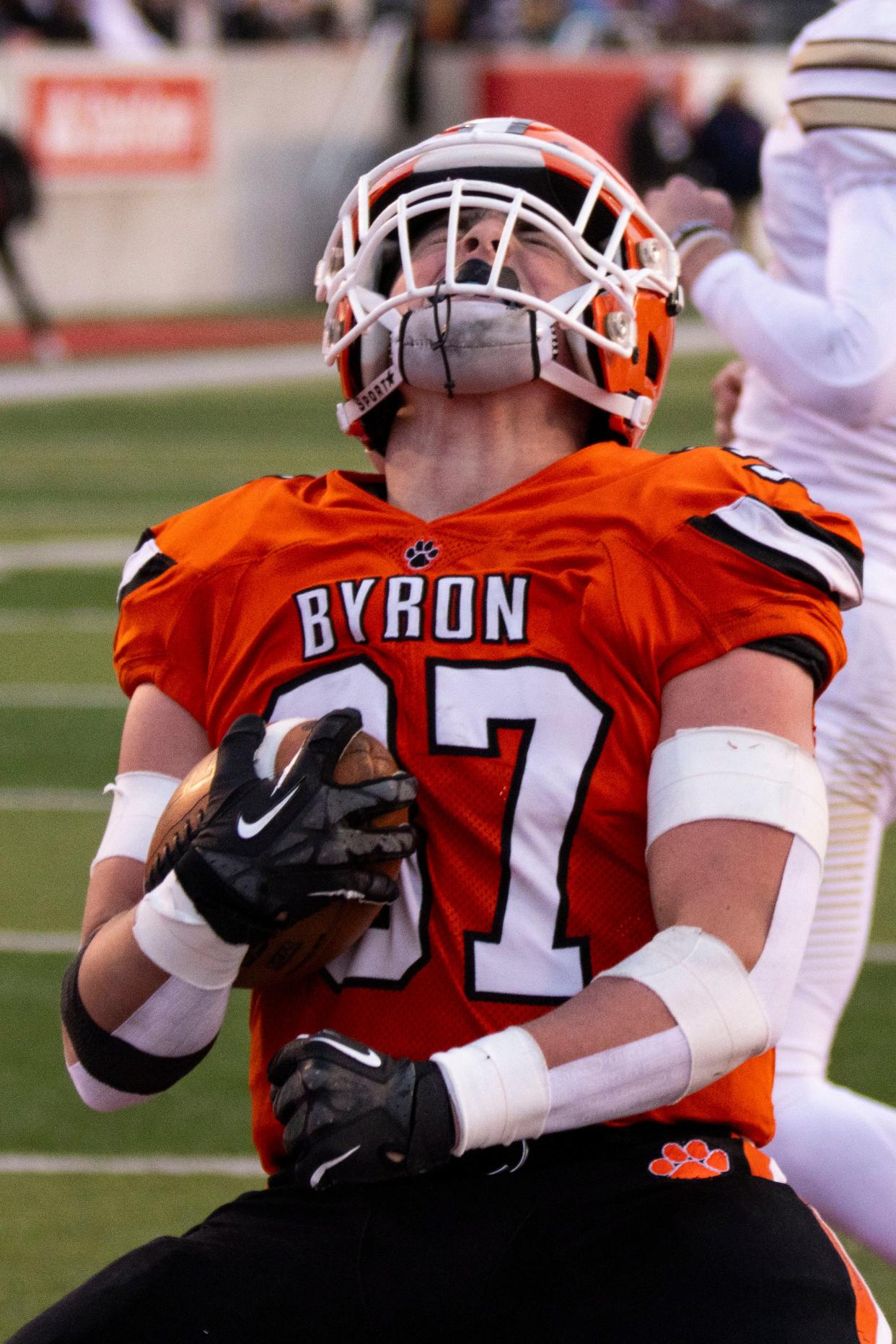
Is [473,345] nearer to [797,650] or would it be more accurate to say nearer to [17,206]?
[797,650]

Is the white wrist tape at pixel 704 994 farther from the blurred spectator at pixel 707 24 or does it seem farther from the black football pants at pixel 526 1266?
the blurred spectator at pixel 707 24

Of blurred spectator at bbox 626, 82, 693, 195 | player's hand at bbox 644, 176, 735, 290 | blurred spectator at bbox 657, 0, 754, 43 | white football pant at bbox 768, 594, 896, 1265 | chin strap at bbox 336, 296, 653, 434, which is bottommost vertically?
blurred spectator at bbox 626, 82, 693, 195

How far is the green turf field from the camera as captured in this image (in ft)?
11.6

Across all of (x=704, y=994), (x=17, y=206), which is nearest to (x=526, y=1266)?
(x=704, y=994)

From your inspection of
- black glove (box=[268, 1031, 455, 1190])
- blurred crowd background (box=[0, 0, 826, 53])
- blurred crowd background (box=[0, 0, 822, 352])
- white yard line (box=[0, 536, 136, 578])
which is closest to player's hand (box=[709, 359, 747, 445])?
black glove (box=[268, 1031, 455, 1190])

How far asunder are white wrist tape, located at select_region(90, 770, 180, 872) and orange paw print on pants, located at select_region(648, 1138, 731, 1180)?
Result: 609 mm

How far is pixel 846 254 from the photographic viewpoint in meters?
3.12

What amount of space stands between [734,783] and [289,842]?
421 millimetres

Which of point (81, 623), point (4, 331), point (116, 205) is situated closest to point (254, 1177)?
point (81, 623)

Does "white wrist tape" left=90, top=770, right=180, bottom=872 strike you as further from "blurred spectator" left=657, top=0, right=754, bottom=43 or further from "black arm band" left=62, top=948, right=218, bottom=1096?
"blurred spectator" left=657, top=0, right=754, bottom=43

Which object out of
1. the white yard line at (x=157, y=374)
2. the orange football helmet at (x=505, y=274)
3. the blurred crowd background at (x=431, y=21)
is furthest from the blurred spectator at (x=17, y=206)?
the orange football helmet at (x=505, y=274)

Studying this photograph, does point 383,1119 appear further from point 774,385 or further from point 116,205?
point 116,205

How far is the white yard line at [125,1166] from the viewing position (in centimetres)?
373

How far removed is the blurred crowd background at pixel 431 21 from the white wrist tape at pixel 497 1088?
781 inches
